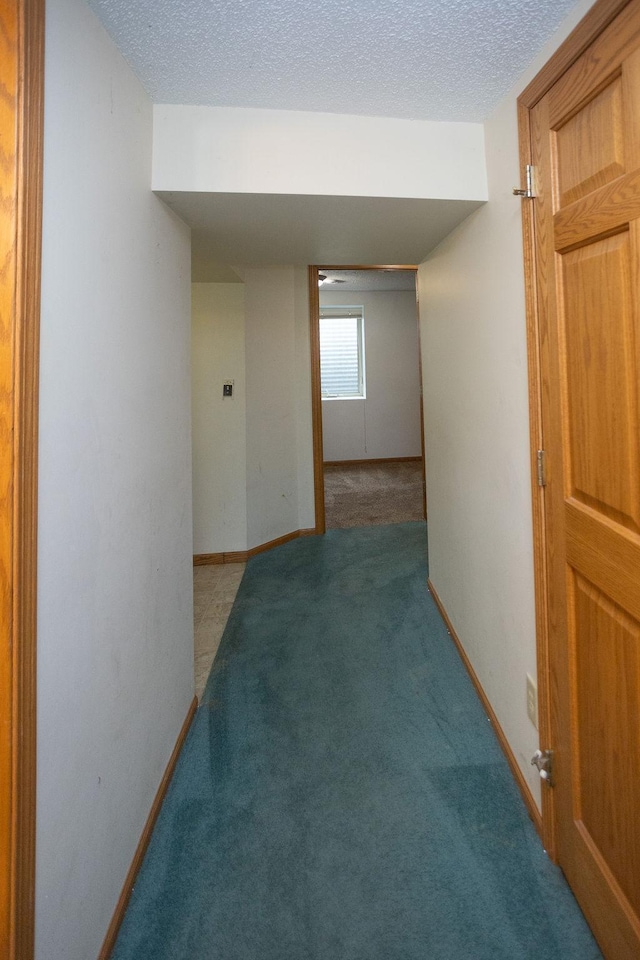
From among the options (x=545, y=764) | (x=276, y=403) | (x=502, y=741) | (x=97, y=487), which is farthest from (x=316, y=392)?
(x=545, y=764)

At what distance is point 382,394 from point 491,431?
5467 mm

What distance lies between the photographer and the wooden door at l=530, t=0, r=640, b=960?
0.89m

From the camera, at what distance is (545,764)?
126cm

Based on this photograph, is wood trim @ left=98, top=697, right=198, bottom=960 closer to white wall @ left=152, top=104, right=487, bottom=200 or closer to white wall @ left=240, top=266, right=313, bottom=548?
white wall @ left=152, top=104, right=487, bottom=200

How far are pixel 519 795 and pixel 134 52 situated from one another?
2347 mm

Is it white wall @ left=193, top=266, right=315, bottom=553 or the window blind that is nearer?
white wall @ left=193, top=266, right=315, bottom=553

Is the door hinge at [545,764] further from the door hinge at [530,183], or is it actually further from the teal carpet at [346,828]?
the door hinge at [530,183]

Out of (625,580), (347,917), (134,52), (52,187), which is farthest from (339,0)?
(347,917)

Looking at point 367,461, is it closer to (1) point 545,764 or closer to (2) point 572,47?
(1) point 545,764

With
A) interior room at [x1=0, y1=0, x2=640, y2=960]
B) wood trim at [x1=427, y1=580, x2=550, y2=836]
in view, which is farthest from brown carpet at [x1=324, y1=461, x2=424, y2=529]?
interior room at [x1=0, y1=0, x2=640, y2=960]

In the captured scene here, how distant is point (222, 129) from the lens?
4.70ft

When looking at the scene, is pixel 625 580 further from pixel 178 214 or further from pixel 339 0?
pixel 178 214


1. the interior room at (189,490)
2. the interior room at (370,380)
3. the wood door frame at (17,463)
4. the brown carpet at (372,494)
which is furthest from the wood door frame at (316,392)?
the wood door frame at (17,463)

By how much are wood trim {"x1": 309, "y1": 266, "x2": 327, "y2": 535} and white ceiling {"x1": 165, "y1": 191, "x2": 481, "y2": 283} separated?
165cm
